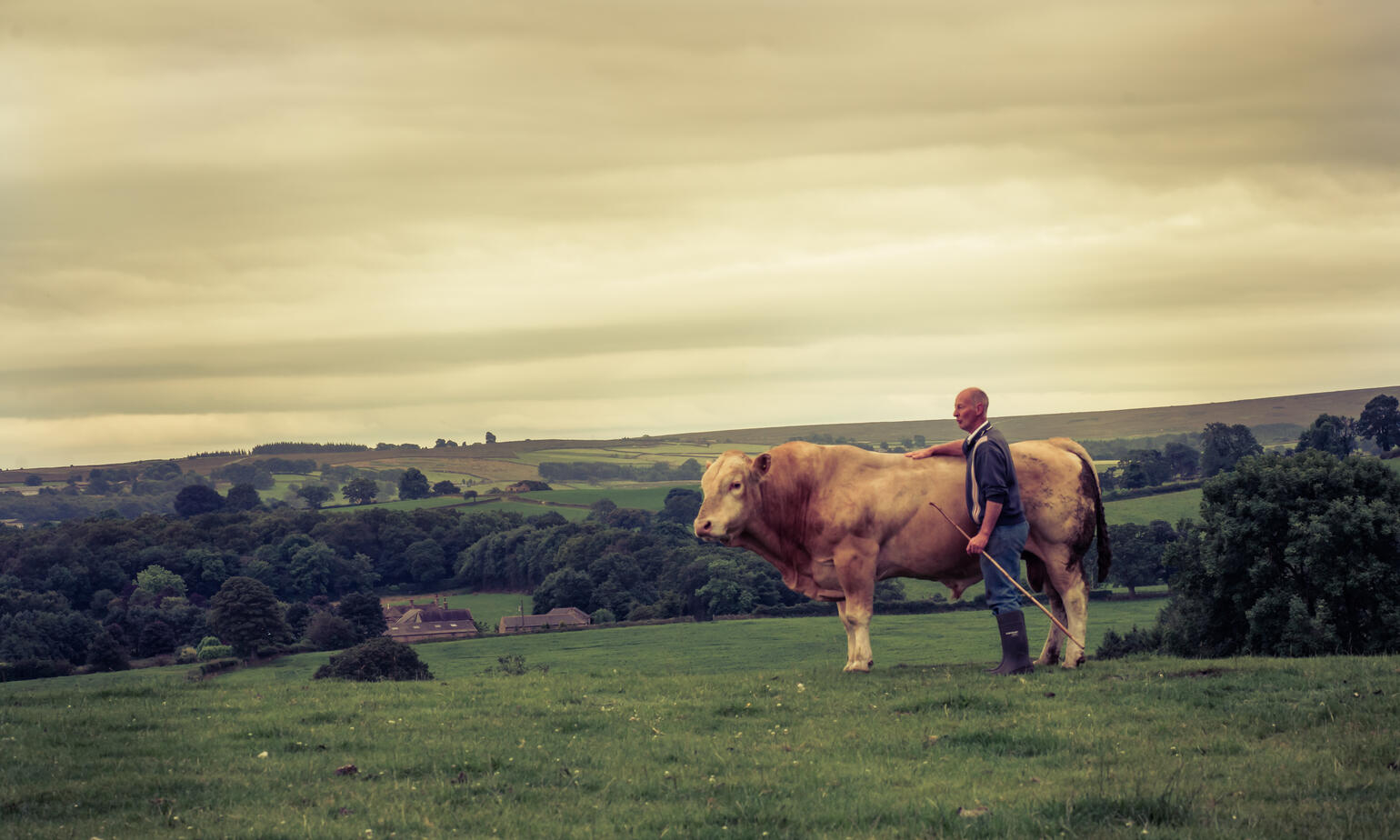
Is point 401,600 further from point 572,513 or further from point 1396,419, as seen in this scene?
point 1396,419

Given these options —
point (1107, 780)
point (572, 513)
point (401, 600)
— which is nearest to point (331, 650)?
point (401, 600)

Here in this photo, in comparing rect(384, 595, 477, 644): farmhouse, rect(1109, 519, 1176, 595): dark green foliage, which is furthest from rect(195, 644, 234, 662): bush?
rect(1109, 519, 1176, 595): dark green foliage

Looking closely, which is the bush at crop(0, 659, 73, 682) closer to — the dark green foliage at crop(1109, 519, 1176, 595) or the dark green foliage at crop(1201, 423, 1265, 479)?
the dark green foliage at crop(1109, 519, 1176, 595)

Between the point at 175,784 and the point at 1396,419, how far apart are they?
15181 cm

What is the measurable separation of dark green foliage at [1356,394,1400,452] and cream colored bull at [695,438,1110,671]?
138 metres

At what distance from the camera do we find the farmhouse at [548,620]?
122375mm

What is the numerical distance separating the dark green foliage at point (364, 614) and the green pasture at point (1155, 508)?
233 feet

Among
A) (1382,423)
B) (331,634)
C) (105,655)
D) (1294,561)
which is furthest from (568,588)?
(1294,561)

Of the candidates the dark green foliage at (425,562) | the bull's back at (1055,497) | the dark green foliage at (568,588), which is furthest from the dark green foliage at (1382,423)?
the bull's back at (1055,497)

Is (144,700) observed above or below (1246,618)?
above

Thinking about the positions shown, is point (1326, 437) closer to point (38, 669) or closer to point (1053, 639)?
point (1053, 639)

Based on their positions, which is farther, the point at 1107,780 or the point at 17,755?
the point at 17,755

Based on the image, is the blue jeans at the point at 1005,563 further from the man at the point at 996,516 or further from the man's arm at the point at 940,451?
the man's arm at the point at 940,451

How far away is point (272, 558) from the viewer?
148 meters
